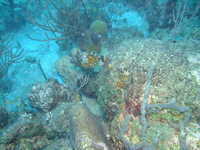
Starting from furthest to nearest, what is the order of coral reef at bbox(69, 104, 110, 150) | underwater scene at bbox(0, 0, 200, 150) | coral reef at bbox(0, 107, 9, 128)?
coral reef at bbox(0, 107, 9, 128) < coral reef at bbox(69, 104, 110, 150) < underwater scene at bbox(0, 0, 200, 150)

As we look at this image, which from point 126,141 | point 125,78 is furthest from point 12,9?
point 126,141

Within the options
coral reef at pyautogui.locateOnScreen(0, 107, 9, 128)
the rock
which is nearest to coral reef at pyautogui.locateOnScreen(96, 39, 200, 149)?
the rock

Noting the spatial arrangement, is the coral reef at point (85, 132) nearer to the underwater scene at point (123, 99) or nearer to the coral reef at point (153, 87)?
the underwater scene at point (123, 99)

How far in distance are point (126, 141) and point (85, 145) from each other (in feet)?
2.27

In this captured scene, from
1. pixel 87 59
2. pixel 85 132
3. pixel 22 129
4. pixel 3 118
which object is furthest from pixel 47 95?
pixel 85 132

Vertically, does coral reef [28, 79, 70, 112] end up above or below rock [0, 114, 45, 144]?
above

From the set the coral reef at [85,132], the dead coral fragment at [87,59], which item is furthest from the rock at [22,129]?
A: the dead coral fragment at [87,59]

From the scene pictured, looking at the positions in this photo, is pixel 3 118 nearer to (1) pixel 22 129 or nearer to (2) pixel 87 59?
(1) pixel 22 129

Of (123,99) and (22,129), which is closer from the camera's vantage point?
(123,99)

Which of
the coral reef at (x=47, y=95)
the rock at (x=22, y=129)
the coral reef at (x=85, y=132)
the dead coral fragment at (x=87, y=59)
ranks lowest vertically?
the rock at (x=22, y=129)

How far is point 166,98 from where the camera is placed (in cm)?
201

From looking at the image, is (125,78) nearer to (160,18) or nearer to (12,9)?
(160,18)

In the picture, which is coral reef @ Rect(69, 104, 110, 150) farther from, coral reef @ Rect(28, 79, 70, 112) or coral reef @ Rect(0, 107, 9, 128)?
coral reef @ Rect(0, 107, 9, 128)

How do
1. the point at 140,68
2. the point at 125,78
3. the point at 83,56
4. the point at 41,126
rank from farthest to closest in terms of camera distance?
the point at 83,56
the point at 41,126
the point at 125,78
the point at 140,68
